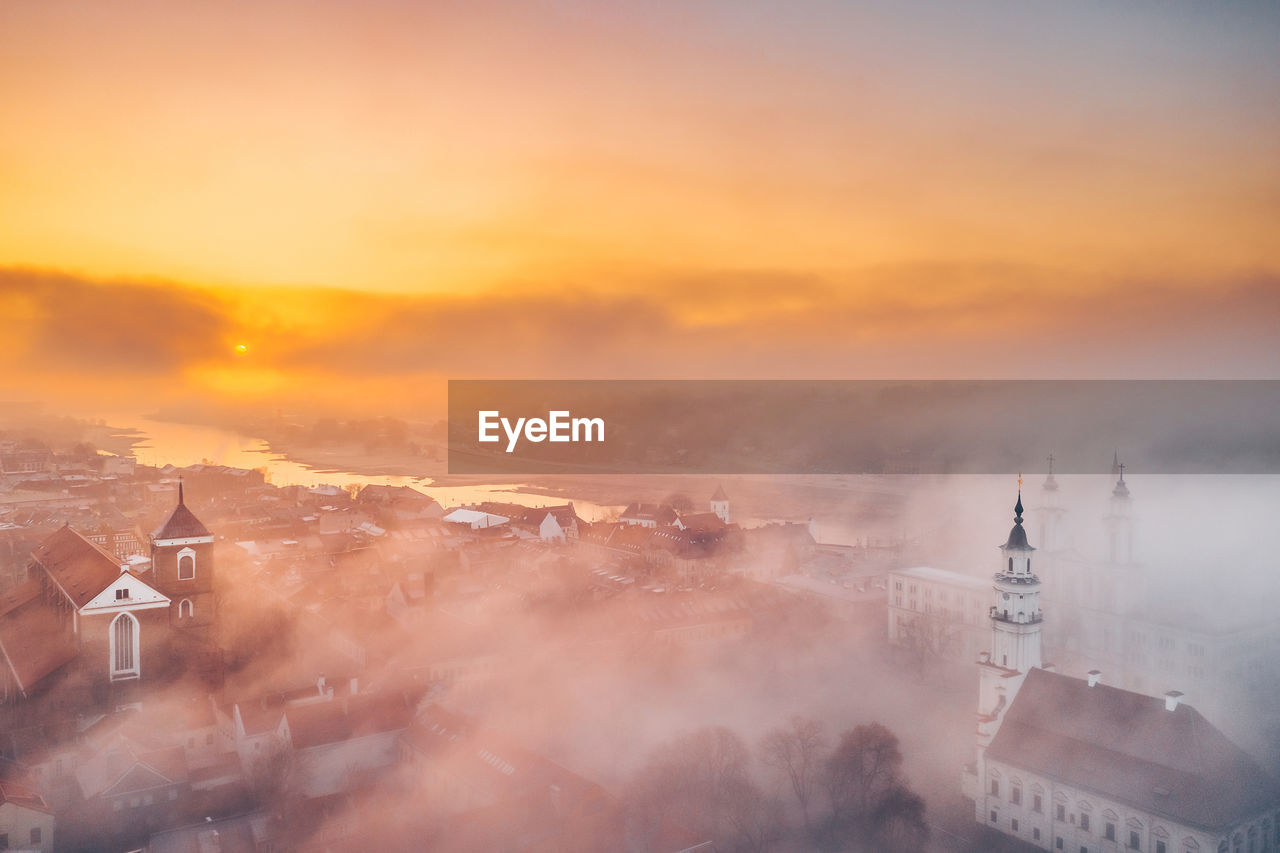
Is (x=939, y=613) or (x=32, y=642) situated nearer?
(x=32, y=642)

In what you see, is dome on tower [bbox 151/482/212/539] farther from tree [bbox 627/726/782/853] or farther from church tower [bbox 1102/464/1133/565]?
church tower [bbox 1102/464/1133/565]

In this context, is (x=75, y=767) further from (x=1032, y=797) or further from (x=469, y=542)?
(x=469, y=542)

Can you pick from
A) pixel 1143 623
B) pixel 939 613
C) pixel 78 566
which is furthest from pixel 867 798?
pixel 78 566

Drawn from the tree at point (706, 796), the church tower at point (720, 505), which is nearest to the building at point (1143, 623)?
the tree at point (706, 796)

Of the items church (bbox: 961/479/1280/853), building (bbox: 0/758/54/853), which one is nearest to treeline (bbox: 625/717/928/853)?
church (bbox: 961/479/1280/853)

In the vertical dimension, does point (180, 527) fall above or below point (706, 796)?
above

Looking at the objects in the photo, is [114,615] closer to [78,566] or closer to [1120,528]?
[78,566]
